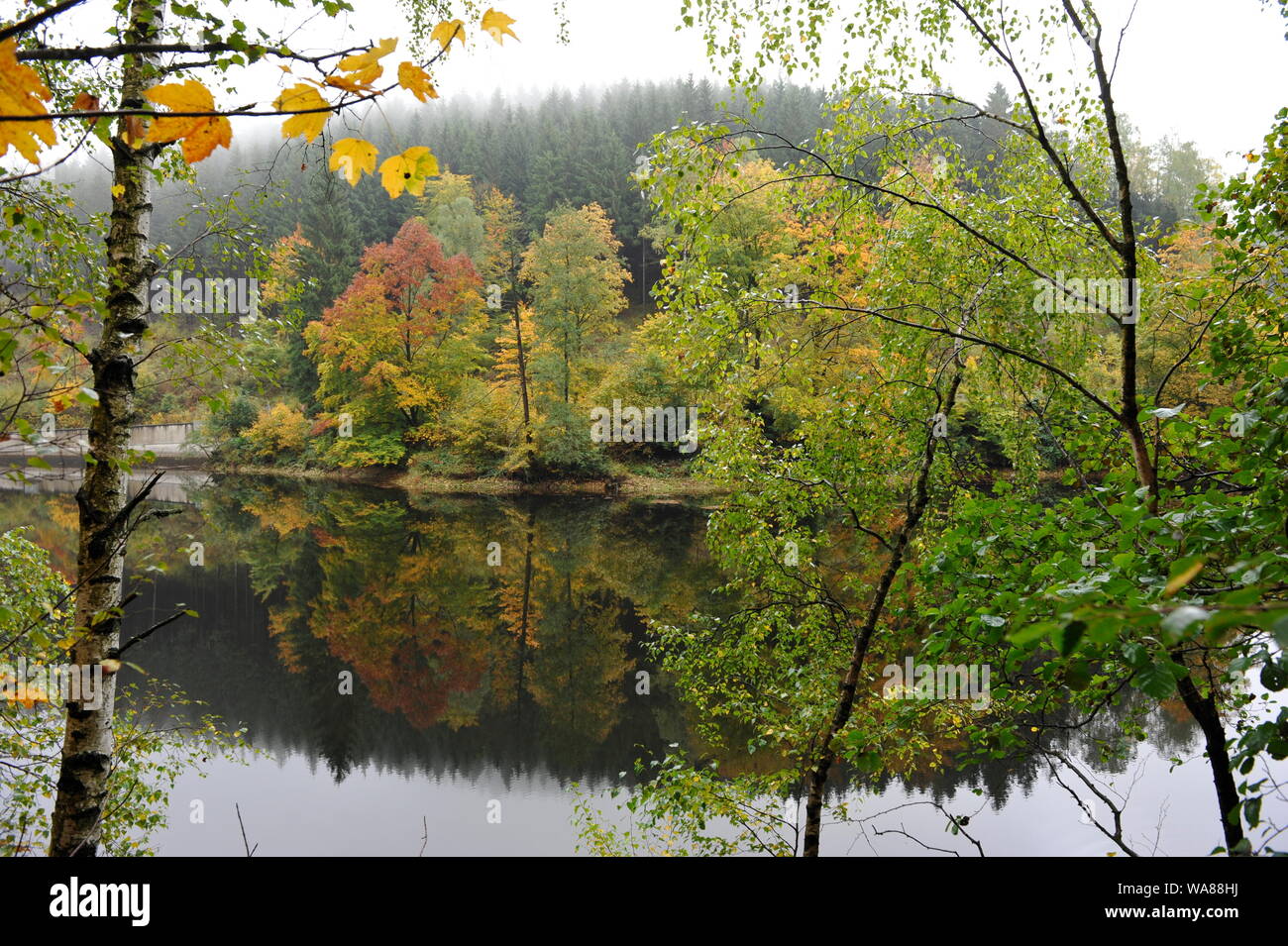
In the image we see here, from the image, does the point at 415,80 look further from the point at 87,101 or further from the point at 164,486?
the point at 164,486

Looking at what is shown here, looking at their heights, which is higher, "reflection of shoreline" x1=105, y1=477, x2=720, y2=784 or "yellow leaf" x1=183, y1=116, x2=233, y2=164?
"yellow leaf" x1=183, y1=116, x2=233, y2=164

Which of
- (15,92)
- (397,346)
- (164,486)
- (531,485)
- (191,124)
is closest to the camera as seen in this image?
(15,92)

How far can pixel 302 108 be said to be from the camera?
1.07 m

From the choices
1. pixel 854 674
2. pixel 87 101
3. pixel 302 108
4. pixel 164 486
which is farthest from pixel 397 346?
pixel 302 108

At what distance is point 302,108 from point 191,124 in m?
0.32

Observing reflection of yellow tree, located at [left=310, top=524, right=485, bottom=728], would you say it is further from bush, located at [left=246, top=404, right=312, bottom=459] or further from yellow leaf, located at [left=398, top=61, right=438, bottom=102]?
bush, located at [left=246, top=404, right=312, bottom=459]

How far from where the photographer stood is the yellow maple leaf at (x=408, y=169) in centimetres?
123

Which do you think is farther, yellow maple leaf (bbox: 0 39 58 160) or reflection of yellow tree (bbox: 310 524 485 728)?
reflection of yellow tree (bbox: 310 524 485 728)

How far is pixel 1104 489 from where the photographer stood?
2688 millimetres

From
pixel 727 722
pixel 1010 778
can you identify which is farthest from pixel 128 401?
pixel 1010 778

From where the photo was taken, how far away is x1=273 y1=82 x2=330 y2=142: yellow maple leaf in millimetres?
1056

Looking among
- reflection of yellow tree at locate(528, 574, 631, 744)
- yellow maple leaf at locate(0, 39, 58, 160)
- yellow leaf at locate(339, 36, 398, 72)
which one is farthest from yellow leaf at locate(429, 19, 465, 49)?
reflection of yellow tree at locate(528, 574, 631, 744)

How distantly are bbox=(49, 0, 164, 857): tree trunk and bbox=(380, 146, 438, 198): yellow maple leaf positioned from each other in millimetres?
2036
